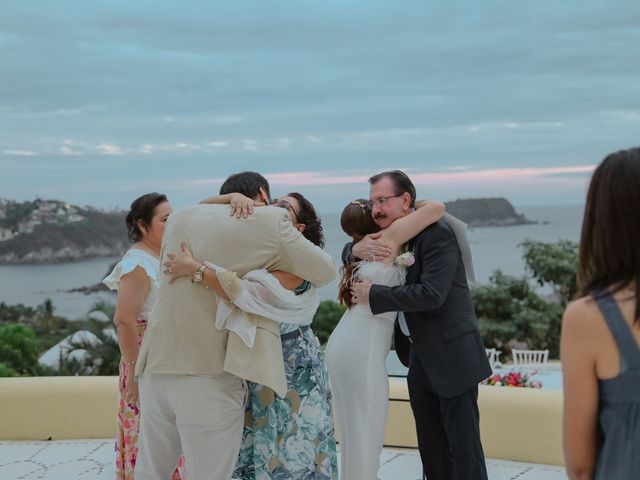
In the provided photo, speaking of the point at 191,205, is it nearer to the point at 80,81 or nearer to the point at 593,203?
the point at 593,203

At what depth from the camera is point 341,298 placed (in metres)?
3.60

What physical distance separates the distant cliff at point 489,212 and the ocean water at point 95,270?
0.93ft

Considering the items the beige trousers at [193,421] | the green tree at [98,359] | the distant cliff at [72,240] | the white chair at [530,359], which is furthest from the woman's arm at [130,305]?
the distant cliff at [72,240]

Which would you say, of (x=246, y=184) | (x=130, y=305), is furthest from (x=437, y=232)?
(x=130, y=305)

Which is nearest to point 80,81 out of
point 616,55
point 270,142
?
point 270,142

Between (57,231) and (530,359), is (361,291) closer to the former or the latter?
(530,359)

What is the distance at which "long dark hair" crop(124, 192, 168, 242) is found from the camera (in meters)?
3.88

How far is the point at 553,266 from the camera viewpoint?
2350 cm

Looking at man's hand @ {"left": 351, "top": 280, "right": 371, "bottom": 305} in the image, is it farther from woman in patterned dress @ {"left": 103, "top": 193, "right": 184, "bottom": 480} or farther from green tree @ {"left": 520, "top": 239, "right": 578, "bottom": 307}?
→ green tree @ {"left": 520, "top": 239, "right": 578, "bottom": 307}

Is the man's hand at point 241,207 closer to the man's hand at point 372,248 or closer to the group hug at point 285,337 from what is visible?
the group hug at point 285,337

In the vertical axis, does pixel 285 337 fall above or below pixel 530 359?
above

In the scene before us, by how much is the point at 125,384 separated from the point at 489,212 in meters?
28.7

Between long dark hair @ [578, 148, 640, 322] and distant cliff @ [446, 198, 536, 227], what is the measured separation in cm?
2643

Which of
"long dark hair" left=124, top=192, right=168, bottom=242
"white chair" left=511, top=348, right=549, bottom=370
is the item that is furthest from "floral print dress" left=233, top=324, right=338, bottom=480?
"white chair" left=511, top=348, right=549, bottom=370
